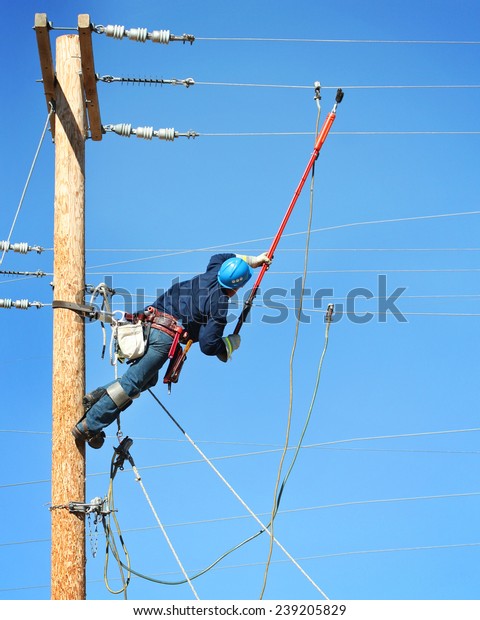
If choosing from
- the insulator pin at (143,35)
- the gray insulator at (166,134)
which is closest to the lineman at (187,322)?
the gray insulator at (166,134)

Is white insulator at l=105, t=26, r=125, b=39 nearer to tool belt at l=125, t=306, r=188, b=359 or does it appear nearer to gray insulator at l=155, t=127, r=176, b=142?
gray insulator at l=155, t=127, r=176, b=142

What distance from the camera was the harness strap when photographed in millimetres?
7410

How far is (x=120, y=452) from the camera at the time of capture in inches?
304

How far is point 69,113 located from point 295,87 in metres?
2.07

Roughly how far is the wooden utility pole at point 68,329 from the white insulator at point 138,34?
0.41 metres

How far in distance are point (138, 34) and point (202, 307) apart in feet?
7.14

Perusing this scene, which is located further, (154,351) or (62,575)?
(154,351)

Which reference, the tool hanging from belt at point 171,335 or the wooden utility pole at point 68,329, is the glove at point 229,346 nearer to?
the tool hanging from belt at point 171,335

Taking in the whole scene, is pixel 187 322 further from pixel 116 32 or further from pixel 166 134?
pixel 116 32

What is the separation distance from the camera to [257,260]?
788 centimetres

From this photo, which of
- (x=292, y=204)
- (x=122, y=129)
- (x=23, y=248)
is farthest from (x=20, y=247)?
(x=292, y=204)

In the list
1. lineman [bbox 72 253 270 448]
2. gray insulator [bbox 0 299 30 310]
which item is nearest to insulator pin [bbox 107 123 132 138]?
lineman [bbox 72 253 270 448]
